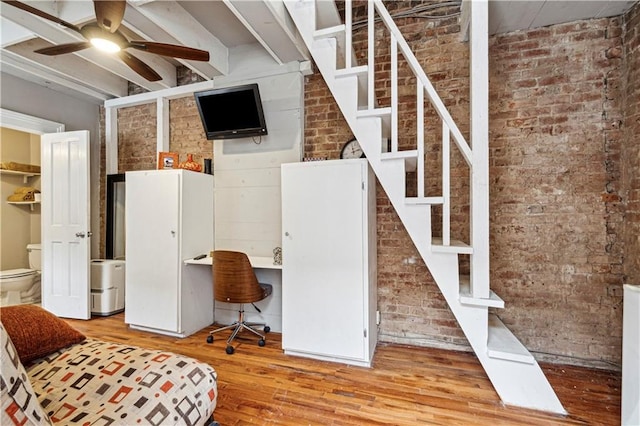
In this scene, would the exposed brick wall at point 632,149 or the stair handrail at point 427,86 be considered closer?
the stair handrail at point 427,86

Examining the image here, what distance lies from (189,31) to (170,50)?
1.00 meters

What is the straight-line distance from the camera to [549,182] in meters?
2.40

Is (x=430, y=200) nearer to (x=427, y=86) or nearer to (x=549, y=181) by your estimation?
(x=427, y=86)

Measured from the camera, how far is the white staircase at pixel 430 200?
1889 mm

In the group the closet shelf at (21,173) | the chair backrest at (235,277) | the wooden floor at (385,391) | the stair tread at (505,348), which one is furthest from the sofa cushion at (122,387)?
the closet shelf at (21,173)

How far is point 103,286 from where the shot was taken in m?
3.54

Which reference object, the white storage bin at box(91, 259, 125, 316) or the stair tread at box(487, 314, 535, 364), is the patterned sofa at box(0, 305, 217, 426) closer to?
the stair tread at box(487, 314, 535, 364)

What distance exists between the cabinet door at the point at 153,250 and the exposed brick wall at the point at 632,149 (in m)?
3.86

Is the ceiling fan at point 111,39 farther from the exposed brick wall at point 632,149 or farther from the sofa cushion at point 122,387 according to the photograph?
the exposed brick wall at point 632,149

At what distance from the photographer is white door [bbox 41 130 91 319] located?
344 cm

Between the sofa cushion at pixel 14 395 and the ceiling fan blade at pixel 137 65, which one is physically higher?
the ceiling fan blade at pixel 137 65

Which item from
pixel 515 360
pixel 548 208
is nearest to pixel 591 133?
pixel 548 208

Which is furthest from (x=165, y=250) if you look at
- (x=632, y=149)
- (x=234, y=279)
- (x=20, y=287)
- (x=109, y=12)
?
(x=632, y=149)

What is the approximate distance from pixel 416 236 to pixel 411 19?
211 cm
